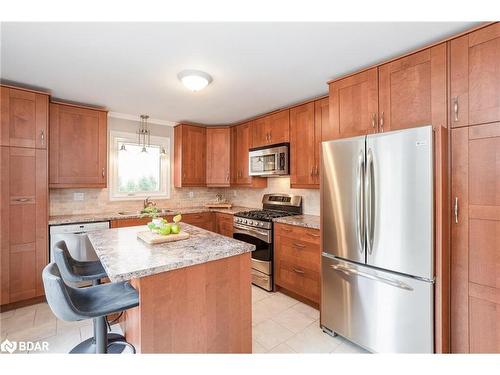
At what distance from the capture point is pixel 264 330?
2.25 metres

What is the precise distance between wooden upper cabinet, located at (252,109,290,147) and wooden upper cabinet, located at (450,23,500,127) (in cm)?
189

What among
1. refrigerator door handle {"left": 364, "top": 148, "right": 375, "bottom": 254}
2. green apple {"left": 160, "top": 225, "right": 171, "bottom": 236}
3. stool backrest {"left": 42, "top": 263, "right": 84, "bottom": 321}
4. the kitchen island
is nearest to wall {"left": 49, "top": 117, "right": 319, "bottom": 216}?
refrigerator door handle {"left": 364, "top": 148, "right": 375, "bottom": 254}

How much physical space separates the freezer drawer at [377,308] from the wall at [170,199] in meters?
1.39

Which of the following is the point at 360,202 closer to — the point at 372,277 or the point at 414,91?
the point at 372,277

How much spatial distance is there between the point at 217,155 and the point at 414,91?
315 centimetres

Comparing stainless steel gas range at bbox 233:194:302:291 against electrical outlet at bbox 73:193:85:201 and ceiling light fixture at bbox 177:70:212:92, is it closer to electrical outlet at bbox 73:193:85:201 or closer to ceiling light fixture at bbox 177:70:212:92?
ceiling light fixture at bbox 177:70:212:92

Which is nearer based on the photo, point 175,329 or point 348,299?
point 175,329

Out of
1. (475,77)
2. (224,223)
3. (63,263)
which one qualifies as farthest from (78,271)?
(475,77)

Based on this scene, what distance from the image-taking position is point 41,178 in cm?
273

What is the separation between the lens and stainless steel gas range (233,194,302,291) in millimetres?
3090

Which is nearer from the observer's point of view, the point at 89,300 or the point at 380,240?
the point at 89,300
